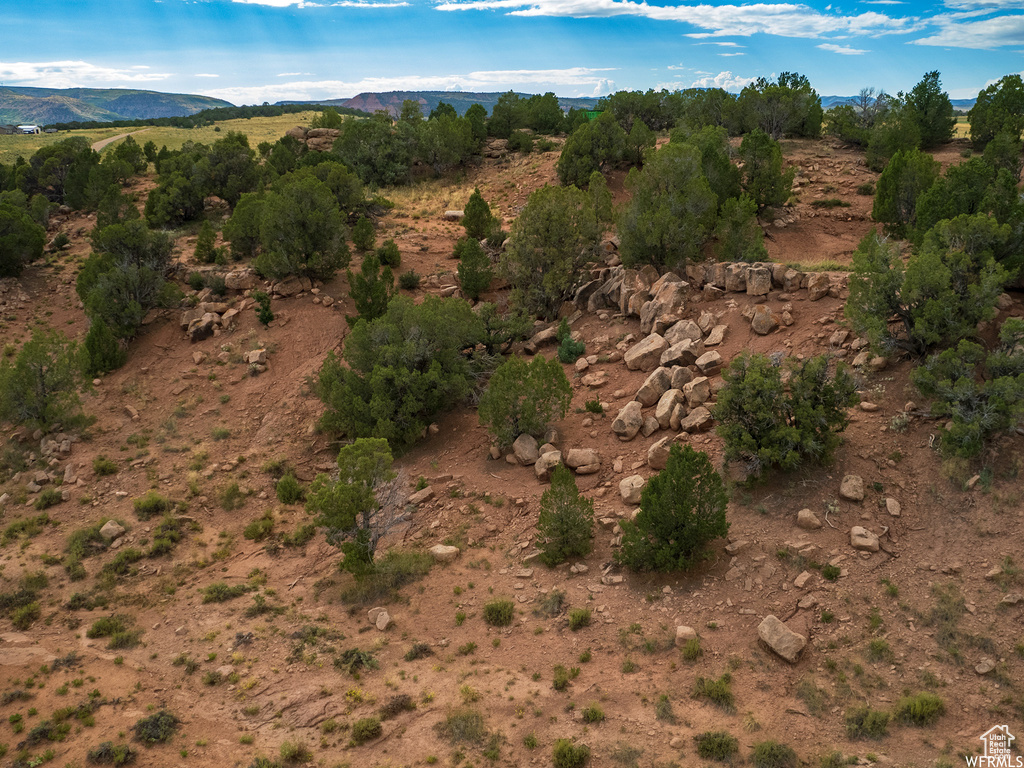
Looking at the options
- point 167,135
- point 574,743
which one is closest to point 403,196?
point 574,743

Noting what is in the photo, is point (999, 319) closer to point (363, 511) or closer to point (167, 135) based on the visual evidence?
point (363, 511)

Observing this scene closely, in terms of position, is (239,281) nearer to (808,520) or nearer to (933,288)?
(808,520)

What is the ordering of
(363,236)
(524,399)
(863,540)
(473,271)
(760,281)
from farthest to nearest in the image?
(363,236)
(473,271)
(760,281)
(524,399)
(863,540)

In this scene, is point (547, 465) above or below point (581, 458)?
below

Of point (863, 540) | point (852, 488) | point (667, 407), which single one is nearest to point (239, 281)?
point (667, 407)

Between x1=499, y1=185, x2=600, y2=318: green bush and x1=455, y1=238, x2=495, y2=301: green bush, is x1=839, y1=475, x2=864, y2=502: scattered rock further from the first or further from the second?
x1=455, y1=238, x2=495, y2=301: green bush

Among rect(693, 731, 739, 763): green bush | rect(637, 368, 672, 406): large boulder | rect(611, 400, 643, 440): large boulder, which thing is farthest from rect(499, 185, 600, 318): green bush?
rect(693, 731, 739, 763): green bush
